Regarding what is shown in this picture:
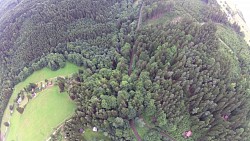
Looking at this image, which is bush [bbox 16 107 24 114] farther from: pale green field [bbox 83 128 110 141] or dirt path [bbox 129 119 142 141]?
dirt path [bbox 129 119 142 141]

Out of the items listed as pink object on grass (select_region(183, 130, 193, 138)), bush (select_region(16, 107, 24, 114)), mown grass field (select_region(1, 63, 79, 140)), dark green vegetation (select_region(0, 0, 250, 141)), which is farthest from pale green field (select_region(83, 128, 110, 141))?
bush (select_region(16, 107, 24, 114))

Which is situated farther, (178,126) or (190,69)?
(190,69)

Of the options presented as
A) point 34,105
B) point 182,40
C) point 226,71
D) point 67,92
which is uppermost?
point 182,40

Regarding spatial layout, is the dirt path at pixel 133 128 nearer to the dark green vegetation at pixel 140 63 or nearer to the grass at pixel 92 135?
the dark green vegetation at pixel 140 63

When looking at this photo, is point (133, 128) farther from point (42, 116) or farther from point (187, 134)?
point (42, 116)

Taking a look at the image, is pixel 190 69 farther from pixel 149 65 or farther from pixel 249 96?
pixel 249 96

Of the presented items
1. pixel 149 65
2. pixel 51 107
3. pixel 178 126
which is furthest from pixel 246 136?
pixel 51 107

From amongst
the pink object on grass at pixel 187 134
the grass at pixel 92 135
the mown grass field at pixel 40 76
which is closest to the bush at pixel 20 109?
the mown grass field at pixel 40 76
